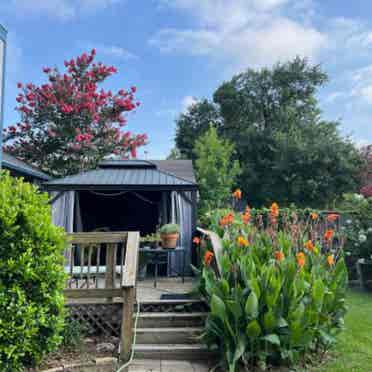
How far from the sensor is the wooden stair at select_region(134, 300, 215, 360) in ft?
11.0

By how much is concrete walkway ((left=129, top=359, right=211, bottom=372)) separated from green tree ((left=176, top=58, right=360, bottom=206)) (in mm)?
12661

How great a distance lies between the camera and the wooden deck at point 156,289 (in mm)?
3807

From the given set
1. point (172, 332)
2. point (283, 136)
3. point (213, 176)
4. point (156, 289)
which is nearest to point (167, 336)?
point (172, 332)

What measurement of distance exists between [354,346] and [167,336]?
7.38 ft

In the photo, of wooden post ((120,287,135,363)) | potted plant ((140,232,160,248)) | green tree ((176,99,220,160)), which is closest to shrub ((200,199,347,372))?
wooden post ((120,287,135,363))

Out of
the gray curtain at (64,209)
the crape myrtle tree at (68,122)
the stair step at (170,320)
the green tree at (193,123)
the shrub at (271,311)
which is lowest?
the stair step at (170,320)

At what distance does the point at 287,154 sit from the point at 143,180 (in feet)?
35.1

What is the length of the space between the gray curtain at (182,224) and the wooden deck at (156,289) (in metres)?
0.29

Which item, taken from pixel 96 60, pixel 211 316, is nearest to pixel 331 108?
pixel 96 60

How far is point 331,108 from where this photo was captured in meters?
18.2

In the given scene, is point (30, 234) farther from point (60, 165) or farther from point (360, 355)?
point (60, 165)

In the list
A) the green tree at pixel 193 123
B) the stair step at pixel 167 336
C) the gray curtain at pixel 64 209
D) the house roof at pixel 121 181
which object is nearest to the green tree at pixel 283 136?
the green tree at pixel 193 123

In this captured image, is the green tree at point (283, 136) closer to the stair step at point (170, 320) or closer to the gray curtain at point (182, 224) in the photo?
the gray curtain at point (182, 224)

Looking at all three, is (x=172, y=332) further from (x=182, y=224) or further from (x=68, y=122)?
(x=68, y=122)
